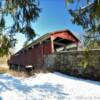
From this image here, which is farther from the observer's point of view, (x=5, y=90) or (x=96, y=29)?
(x=5, y=90)

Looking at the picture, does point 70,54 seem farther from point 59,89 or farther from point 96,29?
point 96,29

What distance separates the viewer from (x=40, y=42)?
72.5 feet

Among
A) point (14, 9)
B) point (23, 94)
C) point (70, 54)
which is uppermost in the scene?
point (14, 9)

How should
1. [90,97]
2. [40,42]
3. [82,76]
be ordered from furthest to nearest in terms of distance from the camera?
[40,42]
[82,76]
[90,97]

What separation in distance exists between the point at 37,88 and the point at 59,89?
1082 millimetres

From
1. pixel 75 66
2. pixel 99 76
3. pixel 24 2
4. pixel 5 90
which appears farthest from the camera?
pixel 75 66

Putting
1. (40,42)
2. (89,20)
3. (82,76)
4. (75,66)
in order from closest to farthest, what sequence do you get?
(89,20) < (82,76) < (75,66) < (40,42)

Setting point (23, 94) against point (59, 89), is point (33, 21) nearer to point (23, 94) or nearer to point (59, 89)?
point (23, 94)

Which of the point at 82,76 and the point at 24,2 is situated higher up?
the point at 24,2

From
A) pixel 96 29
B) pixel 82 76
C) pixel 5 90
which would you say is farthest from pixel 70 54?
pixel 96 29

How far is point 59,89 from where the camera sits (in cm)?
1104

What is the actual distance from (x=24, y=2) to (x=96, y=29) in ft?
6.80

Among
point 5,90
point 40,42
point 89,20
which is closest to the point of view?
point 89,20

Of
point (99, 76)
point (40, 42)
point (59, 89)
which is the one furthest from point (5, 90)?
point (40, 42)
